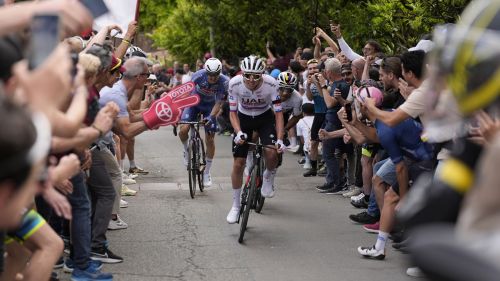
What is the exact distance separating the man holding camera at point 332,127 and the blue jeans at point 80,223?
18.7 feet

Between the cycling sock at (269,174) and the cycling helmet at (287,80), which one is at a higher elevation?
the cycling helmet at (287,80)

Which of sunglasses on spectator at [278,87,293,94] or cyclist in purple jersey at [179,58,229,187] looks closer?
cyclist in purple jersey at [179,58,229,187]

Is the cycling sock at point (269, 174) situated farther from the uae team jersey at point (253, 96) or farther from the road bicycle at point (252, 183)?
the uae team jersey at point (253, 96)

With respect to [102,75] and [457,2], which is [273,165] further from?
[102,75]

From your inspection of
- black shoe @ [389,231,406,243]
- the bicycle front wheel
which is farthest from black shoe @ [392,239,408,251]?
the bicycle front wheel

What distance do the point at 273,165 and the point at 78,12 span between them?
23.9 feet

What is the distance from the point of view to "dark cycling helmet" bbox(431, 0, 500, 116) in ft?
8.00

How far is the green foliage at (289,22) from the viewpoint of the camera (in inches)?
433

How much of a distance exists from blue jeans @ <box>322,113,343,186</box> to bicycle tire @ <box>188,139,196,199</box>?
1877 mm

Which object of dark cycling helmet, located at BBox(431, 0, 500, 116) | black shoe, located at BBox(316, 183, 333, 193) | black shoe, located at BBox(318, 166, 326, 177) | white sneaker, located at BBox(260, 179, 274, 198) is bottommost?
black shoe, located at BBox(318, 166, 326, 177)

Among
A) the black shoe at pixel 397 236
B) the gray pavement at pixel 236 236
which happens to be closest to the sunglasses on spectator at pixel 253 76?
the gray pavement at pixel 236 236

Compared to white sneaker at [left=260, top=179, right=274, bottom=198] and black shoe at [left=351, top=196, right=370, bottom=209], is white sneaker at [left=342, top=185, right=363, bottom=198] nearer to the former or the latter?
black shoe at [left=351, top=196, right=370, bottom=209]

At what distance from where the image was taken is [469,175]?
269 cm

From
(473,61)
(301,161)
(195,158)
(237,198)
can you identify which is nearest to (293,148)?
(301,161)
